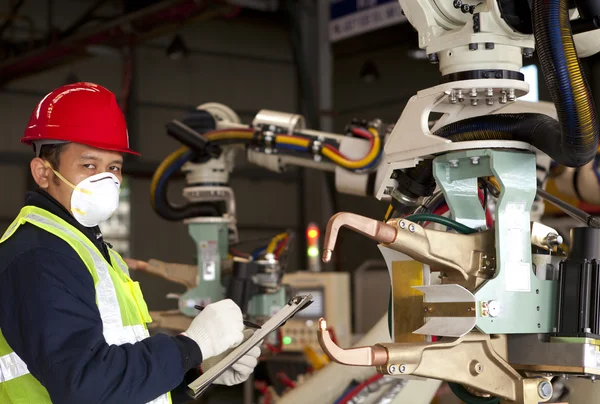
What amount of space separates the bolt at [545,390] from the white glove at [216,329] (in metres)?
0.75

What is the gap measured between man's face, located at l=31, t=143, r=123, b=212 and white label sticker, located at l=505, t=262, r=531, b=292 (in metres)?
1.05

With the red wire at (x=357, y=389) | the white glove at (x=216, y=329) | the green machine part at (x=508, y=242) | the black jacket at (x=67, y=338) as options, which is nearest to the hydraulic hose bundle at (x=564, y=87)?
the green machine part at (x=508, y=242)

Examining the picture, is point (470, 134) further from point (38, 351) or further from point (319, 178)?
point (319, 178)

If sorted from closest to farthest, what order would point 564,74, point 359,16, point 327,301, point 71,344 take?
point 71,344, point 564,74, point 327,301, point 359,16

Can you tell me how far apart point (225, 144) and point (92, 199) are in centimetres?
212

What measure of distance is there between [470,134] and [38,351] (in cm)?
117

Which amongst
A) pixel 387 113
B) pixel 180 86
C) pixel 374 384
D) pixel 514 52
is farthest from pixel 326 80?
pixel 514 52

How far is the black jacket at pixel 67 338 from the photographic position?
75.2 inches

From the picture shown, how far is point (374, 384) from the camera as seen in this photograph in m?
3.35

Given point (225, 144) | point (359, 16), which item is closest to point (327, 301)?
point (225, 144)

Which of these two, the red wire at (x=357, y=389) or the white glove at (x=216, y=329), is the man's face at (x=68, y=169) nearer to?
the white glove at (x=216, y=329)

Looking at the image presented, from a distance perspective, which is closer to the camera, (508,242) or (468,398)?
(508,242)

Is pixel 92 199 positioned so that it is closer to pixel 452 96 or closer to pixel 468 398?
pixel 452 96

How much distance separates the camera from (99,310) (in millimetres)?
2082
